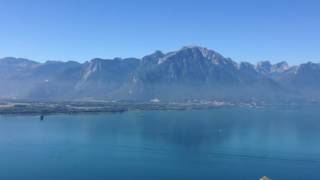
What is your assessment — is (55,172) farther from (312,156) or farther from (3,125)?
(3,125)

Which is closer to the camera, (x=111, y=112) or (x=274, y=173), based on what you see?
(x=274, y=173)

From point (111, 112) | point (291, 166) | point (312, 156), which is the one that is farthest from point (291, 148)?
point (111, 112)

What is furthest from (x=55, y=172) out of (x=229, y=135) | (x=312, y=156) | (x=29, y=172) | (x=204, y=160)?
(x=229, y=135)

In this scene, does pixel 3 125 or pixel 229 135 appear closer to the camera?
pixel 229 135

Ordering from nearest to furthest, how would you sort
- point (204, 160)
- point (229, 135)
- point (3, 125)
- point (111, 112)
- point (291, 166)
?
point (291, 166) < point (204, 160) < point (229, 135) < point (3, 125) < point (111, 112)

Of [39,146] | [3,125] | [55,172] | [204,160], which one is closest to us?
[55,172]

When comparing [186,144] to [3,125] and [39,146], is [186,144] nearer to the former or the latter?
[39,146]
